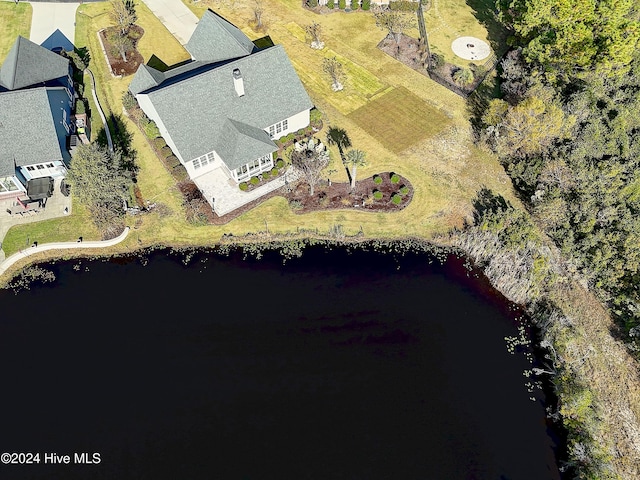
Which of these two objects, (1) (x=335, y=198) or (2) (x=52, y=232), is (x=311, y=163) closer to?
(1) (x=335, y=198)

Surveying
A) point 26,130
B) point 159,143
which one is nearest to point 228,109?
point 159,143

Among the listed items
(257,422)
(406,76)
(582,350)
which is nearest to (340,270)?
(257,422)

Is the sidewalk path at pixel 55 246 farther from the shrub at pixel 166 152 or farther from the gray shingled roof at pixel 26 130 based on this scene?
the shrub at pixel 166 152

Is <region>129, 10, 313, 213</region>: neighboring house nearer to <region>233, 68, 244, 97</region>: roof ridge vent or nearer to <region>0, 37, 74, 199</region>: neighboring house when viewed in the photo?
<region>233, 68, 244, 97</region>: roof ridge vent

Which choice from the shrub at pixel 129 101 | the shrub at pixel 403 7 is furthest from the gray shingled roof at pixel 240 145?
the shrub at pixel 403 7

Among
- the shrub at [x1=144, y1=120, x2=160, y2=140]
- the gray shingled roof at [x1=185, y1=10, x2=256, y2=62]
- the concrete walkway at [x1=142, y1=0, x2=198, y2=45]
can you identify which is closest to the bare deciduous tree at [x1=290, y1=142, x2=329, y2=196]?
the gray shingled roof at [x1=185, y1=10, x2=256, y2=62]
